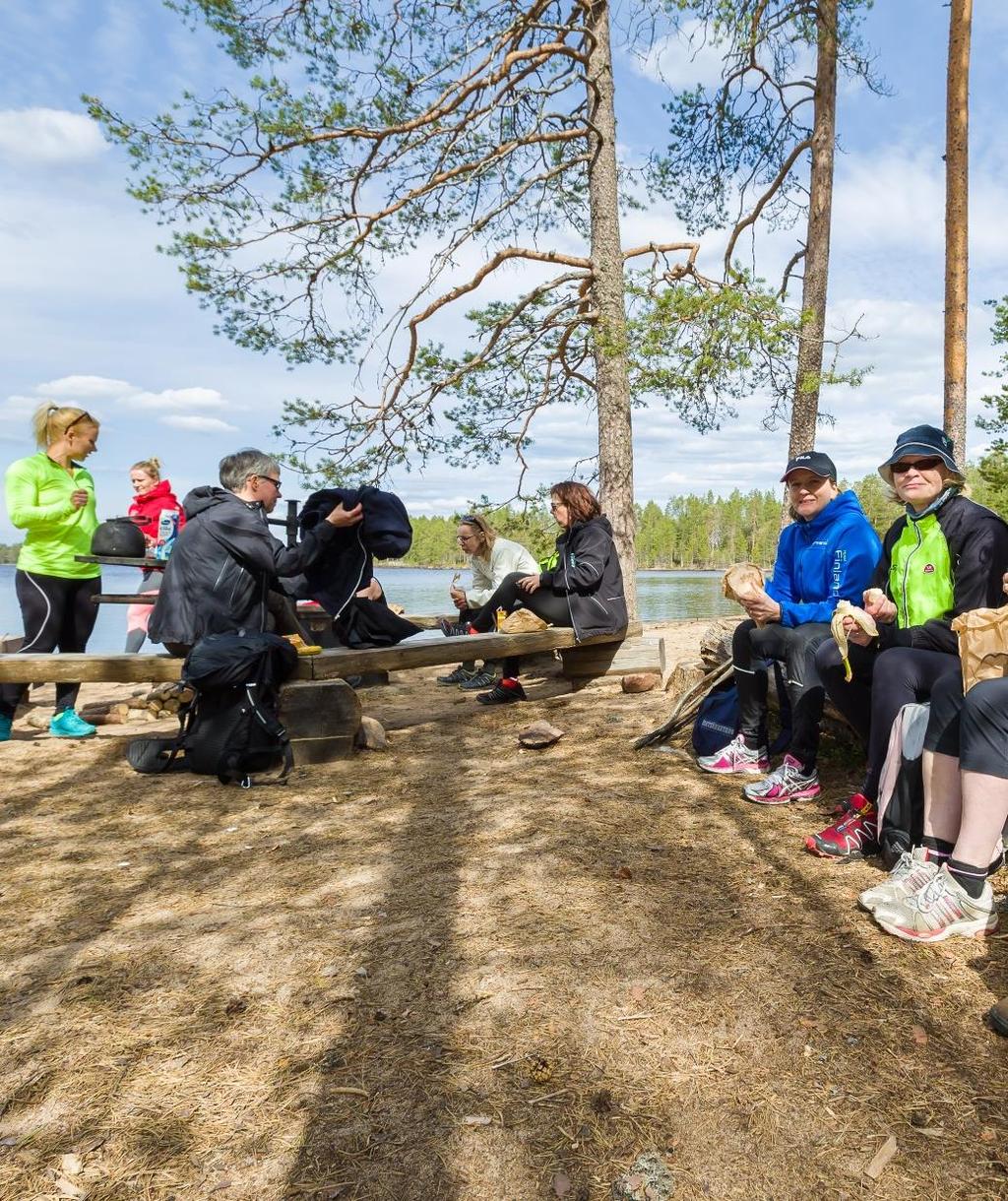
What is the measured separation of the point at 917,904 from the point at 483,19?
904 cm

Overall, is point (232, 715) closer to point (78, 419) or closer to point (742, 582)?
point (78, 419)

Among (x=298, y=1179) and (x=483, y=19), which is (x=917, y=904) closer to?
(x=298, y=1179)

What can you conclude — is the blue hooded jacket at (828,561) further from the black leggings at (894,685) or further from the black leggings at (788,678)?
the black leggings at (894,685)

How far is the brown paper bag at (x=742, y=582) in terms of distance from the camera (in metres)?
3.80

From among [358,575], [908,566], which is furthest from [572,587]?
[908,566]

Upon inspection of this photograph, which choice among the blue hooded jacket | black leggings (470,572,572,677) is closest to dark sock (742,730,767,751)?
the blue hooded jacket

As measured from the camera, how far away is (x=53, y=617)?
5152 millimetres

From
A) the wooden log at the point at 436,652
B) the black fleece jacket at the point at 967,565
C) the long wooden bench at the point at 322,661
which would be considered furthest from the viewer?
the wooden log at the point at 436,652

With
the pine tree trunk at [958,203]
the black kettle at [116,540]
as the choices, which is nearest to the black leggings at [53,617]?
the black kettle at [116,540]

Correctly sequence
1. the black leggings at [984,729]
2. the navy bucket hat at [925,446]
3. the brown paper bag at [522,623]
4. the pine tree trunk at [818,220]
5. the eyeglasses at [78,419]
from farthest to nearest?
the pine tree trunk at [818,220], the brown paper bag at [522,623], the eyeglasses at [78,419], the navy bucket hat at [925,446], the black leggings at [984,729]

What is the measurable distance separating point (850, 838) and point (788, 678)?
925 mm

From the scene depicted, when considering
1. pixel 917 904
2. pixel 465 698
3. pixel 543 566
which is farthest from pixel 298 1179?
pixel 543 566

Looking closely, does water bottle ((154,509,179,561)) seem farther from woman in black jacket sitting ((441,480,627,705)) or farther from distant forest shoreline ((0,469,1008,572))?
distant forest shoreline ((0,469,1008,572))

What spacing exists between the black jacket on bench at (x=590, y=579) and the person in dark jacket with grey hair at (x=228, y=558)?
202cm
